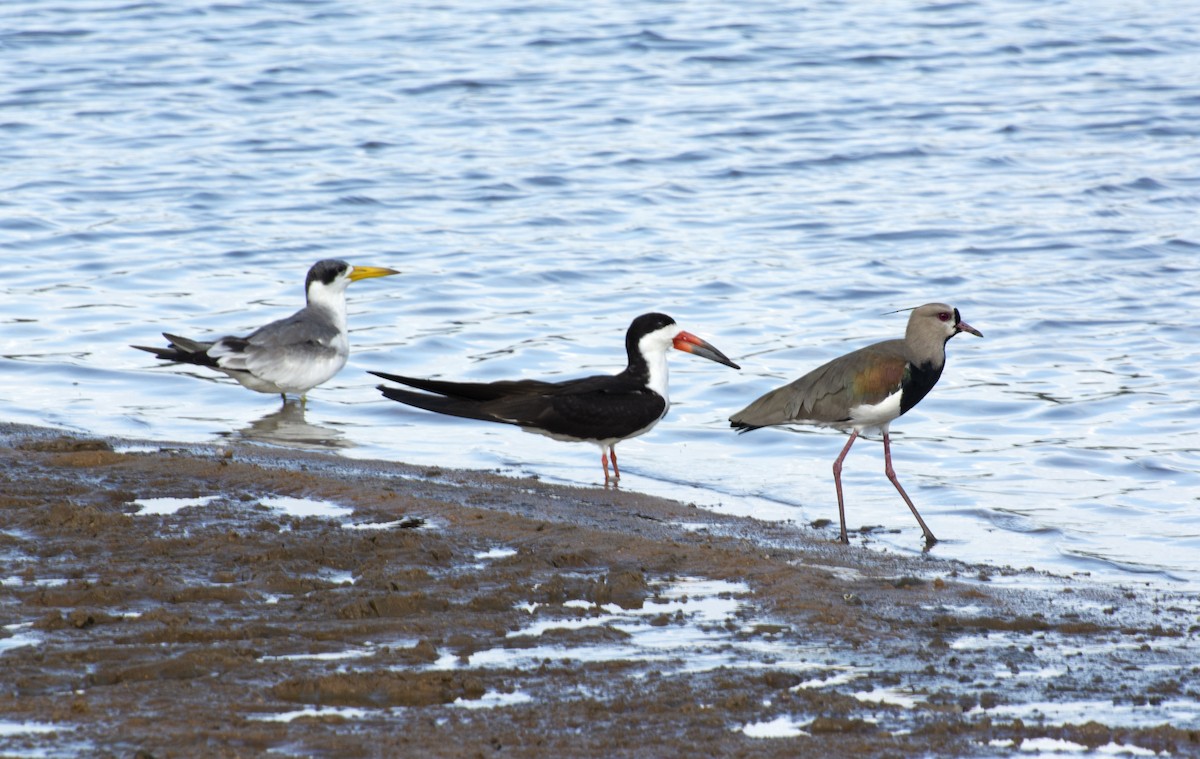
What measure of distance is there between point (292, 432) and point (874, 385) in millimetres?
4087

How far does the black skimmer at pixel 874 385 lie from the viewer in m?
8.11

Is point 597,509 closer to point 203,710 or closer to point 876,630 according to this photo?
point 876,630

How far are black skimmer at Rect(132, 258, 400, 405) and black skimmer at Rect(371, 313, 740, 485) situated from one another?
1.90 metres

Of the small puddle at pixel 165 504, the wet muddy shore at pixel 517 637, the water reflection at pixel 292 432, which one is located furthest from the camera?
the water reflection at pixel 292 432

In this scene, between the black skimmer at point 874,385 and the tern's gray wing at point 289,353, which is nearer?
the black skimmer at point 874,385

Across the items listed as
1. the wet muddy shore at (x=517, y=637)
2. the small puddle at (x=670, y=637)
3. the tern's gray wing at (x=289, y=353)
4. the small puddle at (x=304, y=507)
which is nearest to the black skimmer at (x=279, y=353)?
the tern's gray wing at (x=289, y=353)

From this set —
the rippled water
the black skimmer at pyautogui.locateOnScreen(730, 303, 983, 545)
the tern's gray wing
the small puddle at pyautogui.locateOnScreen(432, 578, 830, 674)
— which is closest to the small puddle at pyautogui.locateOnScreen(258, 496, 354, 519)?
the small puddle at pyautogui.locateOnScreen(432, 578, 830, 674)

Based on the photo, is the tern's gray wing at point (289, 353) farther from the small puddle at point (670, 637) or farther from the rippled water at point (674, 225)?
the small puddle at point (670, 637)

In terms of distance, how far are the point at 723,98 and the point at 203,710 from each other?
702 inches

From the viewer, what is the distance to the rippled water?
9.64 metres

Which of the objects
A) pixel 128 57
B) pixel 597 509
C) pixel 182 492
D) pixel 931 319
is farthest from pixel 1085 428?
pixel 128 57

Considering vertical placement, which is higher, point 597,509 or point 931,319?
point 931,319

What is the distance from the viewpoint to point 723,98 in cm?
2141

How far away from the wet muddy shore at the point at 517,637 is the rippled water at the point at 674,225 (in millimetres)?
1606
